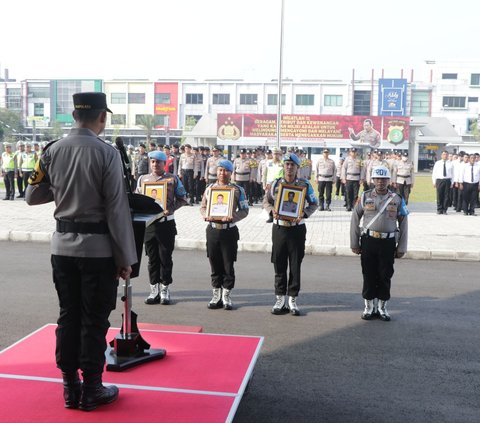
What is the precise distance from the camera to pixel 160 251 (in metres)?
8.37

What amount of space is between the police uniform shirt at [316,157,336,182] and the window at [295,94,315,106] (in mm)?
63512

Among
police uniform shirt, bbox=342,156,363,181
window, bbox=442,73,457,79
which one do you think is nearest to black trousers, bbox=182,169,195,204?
police uniform shirt, bbox=342,156,363,181

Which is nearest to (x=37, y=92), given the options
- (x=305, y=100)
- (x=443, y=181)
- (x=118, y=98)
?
(x=118, y=98)

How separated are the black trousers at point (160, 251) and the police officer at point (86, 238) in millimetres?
4007

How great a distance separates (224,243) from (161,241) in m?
0.85

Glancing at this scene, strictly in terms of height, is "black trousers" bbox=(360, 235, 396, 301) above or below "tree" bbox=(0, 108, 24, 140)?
below

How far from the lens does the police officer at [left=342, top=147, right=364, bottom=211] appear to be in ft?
68.0

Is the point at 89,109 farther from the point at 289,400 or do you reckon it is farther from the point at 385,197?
the point at 385,197

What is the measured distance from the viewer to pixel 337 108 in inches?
3282

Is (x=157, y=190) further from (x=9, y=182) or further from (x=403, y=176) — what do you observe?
(x=9, y=182)

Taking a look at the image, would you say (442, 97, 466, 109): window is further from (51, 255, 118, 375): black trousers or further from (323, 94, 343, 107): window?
(51, 255, 118, 375): black trousers

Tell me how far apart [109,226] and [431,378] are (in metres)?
3.26

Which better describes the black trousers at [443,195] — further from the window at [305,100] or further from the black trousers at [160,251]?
the window at [305,100]

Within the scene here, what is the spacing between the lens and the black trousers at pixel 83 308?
13.7 ft
